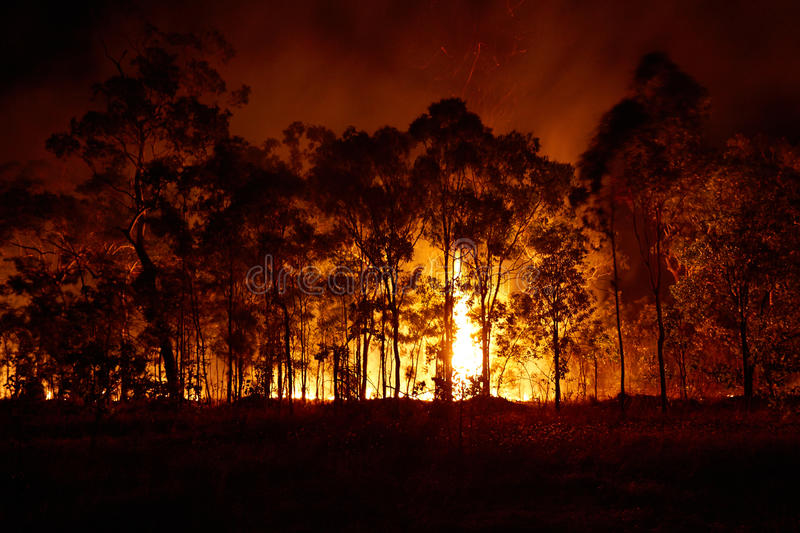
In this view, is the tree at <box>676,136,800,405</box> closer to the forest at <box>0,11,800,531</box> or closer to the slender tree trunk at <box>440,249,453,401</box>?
the forest at <box>0,11,800,531</box>

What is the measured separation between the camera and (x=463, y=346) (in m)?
35.2

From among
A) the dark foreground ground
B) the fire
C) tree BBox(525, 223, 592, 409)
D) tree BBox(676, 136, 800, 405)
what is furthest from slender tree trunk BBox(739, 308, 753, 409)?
the fire

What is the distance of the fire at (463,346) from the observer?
42.3 ft

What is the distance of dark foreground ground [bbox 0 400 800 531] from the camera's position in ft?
29.3

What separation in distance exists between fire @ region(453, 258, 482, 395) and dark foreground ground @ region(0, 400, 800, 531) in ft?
6.18

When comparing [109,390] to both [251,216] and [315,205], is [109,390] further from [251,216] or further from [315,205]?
[315,205]

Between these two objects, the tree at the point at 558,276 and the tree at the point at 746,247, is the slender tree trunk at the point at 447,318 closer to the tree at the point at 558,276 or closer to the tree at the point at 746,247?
the tree at the point at 558,276

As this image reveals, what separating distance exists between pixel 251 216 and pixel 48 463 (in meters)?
10.1

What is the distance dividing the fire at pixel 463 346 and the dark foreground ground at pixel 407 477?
1883 mm

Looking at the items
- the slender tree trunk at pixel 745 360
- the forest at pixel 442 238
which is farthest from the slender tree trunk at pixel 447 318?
the slender tree trunk at pixel 745 360

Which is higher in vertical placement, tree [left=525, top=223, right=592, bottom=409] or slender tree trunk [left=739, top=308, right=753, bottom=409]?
tree [left=525, top=223, right=592, bottom=409]

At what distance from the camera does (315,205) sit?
22578 mm

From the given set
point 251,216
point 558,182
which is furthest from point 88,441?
point 558,182

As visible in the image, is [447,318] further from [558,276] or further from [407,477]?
[407,477]
